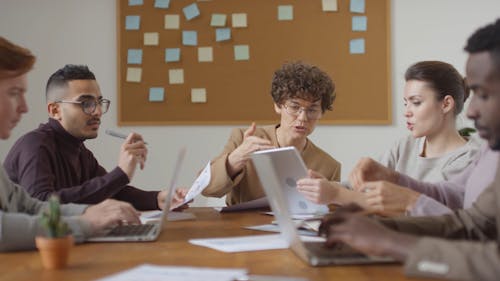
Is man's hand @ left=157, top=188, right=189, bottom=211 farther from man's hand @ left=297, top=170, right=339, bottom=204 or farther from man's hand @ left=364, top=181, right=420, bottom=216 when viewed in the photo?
man's hand @ left=364, top=181, right=420, bottom=216

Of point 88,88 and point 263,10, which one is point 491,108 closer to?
point 88,88

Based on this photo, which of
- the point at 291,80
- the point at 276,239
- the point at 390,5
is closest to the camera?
the point at 276,239

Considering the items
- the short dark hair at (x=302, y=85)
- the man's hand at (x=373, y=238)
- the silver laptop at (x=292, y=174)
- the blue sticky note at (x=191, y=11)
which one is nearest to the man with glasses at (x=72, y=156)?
the silver laptop at (x=292, y=174)

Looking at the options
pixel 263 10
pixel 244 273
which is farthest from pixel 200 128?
pixel 244 273

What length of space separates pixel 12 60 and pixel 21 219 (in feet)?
1.41

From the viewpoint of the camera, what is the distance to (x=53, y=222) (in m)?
1.21

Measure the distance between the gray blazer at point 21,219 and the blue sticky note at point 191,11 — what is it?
2.02 m

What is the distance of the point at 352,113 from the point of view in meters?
3.52

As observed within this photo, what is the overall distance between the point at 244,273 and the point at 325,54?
2.56m

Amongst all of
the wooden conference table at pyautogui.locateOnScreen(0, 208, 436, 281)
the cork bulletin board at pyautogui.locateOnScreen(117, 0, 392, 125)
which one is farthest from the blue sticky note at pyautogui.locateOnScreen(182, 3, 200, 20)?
the wooden conference table at pyautogui.locateOnScreen(0, 208, 436, 281)

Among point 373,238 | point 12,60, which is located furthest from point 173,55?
point 373,238

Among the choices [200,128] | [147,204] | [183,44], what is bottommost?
Answer: [147,204]

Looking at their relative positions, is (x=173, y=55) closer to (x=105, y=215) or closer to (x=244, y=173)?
(x=244, y=173)

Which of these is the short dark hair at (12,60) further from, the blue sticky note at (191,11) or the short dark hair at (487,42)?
the blue sticky note at (191,11)
